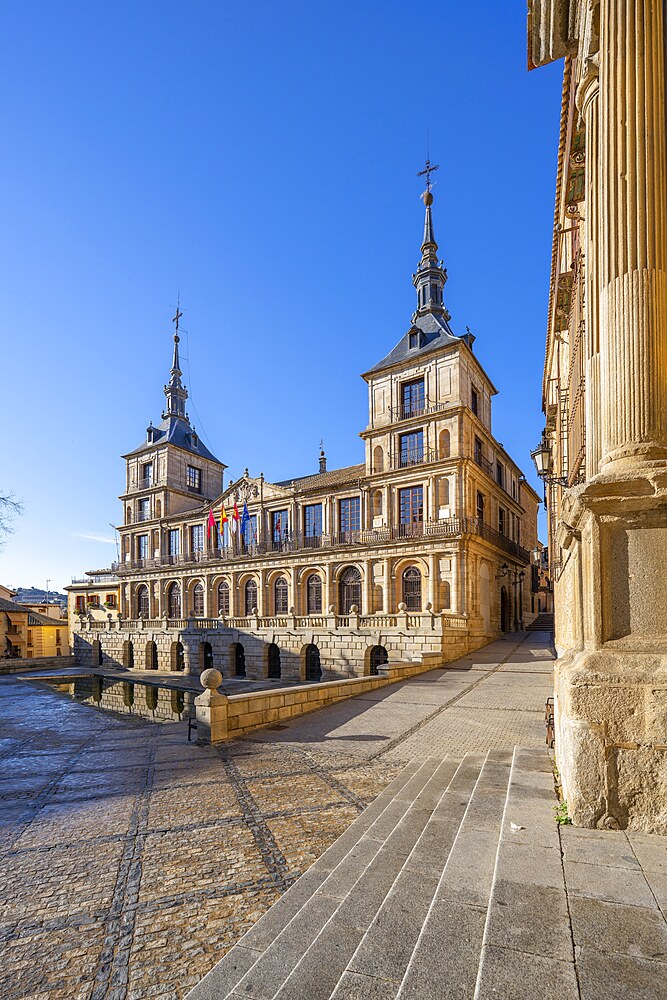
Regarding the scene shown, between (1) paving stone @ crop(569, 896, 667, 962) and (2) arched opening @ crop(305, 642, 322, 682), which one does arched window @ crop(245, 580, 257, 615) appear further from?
(1) paving stone @ crop(569, 896, 667, 962)

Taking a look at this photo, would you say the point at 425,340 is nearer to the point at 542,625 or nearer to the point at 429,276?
the point at 429,276

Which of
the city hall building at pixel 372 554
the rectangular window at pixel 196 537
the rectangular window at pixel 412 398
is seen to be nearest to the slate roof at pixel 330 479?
the city hall building at pixel 372 554

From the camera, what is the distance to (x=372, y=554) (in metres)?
30.0

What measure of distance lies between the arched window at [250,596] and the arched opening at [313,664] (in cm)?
876

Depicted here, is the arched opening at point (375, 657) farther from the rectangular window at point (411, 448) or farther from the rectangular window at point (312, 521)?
the rectangular window at point (411, 448)

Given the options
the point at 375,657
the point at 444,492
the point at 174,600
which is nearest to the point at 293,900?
the point at 375,657

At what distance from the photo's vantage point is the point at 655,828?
3393 mm

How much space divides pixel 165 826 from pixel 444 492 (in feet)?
80.9

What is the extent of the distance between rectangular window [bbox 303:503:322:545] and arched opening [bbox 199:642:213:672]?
9740 millimetres

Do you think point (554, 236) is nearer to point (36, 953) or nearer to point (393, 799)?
point (393, 799)

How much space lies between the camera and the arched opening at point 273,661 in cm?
3025

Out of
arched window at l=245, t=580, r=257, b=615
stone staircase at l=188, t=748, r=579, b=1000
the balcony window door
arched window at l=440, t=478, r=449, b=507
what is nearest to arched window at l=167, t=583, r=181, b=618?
arched window at l=245, t=580, r=257, b=615

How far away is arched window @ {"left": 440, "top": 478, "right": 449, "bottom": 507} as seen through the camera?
28141mm

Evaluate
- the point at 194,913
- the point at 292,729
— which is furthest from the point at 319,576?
the point at 194,913
